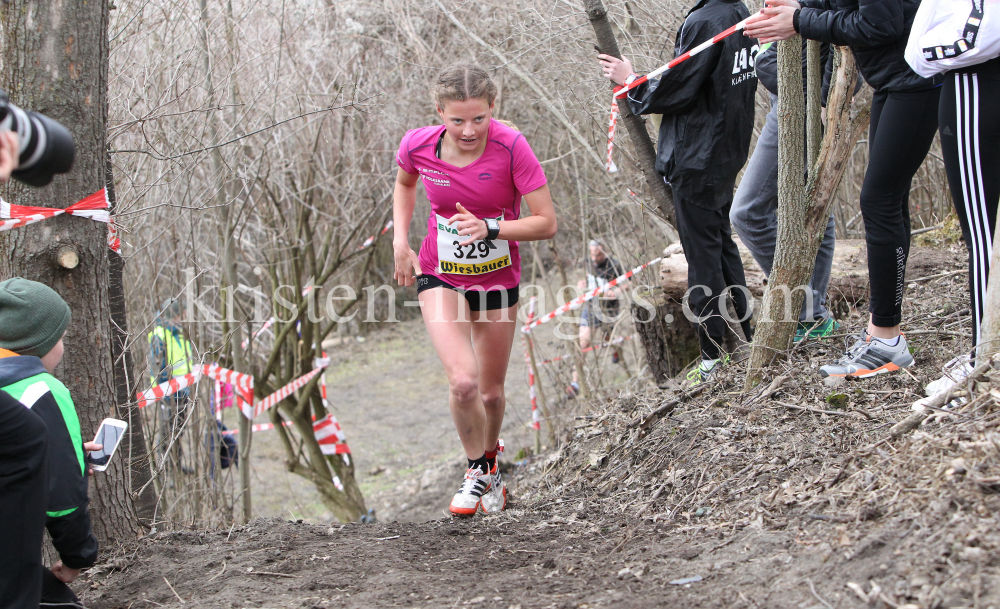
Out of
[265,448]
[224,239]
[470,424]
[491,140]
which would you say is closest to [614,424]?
[470,424]

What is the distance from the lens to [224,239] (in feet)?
23.4

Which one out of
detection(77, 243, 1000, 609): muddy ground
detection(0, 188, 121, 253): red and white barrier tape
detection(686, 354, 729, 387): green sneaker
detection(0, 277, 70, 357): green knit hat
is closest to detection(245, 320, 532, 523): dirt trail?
detection(686, 354, 729, 387): green sneaker

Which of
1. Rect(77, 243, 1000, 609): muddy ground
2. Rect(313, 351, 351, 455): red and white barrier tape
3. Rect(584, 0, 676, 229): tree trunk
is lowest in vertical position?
Rect(313, 351, 351, 455): red and white barrier tape

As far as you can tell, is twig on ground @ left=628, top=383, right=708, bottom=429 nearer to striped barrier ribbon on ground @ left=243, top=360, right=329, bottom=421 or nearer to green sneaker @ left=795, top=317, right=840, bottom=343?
green sneaker @ left=795, top=317, right=840, bottom=343

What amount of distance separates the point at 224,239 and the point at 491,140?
433 centimetres

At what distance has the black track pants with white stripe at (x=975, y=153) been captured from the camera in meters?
2.74

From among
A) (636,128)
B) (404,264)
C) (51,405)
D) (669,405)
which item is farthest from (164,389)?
(636,128)

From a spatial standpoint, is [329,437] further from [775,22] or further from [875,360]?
[775,22]

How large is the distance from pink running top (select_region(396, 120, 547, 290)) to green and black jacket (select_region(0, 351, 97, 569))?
182 centimetres

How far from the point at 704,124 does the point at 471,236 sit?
150 cm

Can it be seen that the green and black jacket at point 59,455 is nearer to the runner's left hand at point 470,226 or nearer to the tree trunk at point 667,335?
the runner's left hand at point 470,226

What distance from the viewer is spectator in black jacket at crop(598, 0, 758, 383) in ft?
13.1

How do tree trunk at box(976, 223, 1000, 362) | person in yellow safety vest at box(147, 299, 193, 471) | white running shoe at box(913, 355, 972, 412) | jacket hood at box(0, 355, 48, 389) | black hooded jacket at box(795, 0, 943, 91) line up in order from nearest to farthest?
jacket hood at box(0, 355, 48, 389)
tree trunk at box(976, 223, 1000, 362)
white running shoe at box(913, 355, 972, 412)
black hooded jacket at box(795, 0, 943, 91)
person in yellow safety vest at box(147, 299, 193, 471)

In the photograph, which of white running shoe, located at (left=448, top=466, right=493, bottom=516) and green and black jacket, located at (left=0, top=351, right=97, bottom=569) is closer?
green and black jacket, located at (left=0, top=351, right=97, bottom=569)
